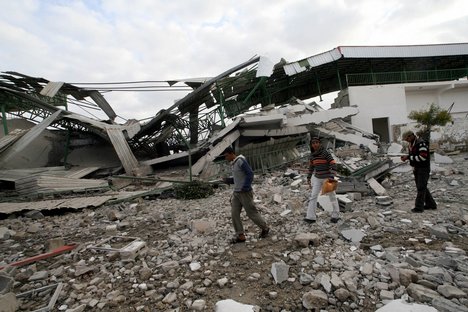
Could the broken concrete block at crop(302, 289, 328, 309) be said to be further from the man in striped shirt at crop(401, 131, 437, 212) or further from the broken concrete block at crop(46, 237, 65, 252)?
the broken concrete block at crop(46, 237, 65, 252)

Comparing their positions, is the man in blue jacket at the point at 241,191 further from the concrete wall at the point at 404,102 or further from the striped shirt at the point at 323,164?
the concrete wall at the point at 404,102

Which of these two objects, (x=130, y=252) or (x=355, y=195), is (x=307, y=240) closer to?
(x=130, y=252)

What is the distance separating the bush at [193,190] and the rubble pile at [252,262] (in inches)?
65.3

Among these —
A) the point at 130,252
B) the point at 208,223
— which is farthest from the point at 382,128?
the point at 130,252

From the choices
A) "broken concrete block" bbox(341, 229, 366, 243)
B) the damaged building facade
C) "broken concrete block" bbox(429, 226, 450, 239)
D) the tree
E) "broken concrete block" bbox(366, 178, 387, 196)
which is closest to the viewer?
the damaged building facade

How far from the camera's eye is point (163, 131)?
40.8 ft

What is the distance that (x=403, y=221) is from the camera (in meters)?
4.14

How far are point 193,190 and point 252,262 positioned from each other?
14.0ft

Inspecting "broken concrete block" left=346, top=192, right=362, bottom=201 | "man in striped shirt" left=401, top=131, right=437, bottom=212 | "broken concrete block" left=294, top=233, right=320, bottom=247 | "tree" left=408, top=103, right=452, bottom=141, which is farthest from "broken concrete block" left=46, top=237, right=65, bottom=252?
"tree" left=408, top=103, right=452, bottom=141

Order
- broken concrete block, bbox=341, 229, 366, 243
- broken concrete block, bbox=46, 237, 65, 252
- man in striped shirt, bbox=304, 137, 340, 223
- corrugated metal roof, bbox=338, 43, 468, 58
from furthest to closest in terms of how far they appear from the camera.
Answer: corrugated metal roof, bbox=338, 43, 468, 58
man in striped shirt, bbox=304, 137, 340, 223
broken concrete block, bbox=46, 237, 65, 252
broken concrete block, bbox=341, 229, 366, 243

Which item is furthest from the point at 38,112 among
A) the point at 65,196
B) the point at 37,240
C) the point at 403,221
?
the point at 403,221

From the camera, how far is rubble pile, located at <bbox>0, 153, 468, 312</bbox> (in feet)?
8.04

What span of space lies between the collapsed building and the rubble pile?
4.26 metres

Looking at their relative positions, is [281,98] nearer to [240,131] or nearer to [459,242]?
[240,131]
